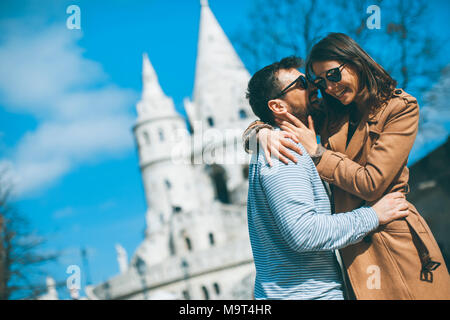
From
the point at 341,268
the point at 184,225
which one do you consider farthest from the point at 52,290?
the point at 341,268

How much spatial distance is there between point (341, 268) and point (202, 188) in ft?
111

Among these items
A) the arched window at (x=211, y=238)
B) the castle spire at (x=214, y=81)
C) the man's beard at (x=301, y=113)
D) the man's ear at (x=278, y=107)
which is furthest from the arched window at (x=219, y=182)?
the man's ear at (x=278, y=107)

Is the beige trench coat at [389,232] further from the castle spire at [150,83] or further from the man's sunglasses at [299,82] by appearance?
the castle spire at [150,83]

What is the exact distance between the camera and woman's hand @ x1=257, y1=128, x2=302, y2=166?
2.31 m

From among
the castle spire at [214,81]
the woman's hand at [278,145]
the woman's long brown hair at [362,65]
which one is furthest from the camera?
the castle spire at [214,81]

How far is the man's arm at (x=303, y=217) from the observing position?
2154 mm

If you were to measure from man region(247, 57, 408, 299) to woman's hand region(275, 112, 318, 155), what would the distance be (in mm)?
125

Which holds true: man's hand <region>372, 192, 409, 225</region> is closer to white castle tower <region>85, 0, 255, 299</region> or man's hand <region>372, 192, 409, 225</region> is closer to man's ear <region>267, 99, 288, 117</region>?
man's ear <region>267, 99, 288, 117</region>

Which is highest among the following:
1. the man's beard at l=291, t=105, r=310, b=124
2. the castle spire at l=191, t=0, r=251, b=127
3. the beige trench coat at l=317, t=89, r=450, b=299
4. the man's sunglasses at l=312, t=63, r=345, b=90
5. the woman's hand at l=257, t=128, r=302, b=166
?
the castle spire at l=191, t=0, r=251, b=127

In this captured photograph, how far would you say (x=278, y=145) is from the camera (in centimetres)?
235

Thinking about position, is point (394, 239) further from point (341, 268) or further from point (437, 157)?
point (437, 157)

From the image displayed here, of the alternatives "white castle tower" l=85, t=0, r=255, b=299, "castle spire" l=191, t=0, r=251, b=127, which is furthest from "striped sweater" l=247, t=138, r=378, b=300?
"castle spire" l=191, t=0, r=251, b=127

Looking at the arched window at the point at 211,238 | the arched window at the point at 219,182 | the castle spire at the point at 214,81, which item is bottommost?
the arched window at the point at 211,238

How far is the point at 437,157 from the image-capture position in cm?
1034
